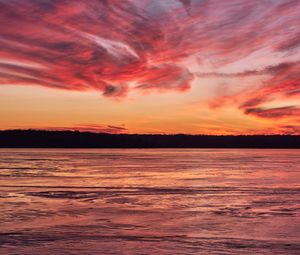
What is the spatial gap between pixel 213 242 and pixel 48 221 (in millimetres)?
6252

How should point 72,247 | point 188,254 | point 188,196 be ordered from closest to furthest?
point 188,254
point 72,247
point 188,196

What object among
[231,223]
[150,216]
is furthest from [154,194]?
[231,223]

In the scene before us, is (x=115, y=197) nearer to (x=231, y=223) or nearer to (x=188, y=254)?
(x=231, y=223)

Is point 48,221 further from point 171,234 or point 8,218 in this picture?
point 171,234

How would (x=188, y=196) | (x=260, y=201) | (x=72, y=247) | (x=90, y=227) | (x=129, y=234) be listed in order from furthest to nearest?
1. (x=188, y=196)
2. (x=260, y=201)
3. (x=90, y=227)
4. (x=129, y=234)
5. (x=72, y=247)

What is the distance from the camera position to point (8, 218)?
18.2m

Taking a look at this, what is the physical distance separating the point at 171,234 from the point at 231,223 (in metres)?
2.87

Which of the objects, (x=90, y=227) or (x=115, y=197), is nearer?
(x=90, y=227)

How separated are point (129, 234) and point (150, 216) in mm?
3696

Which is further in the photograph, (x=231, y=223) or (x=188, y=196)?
(x=188, y=196)

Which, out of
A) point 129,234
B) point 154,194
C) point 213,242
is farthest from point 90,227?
point 154,194

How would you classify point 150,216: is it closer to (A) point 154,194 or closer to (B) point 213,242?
(B) point 213,242

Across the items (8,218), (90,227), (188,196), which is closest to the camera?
(90,227)

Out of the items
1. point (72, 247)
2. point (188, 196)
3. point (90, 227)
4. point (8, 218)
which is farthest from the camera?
point (188, 196)
